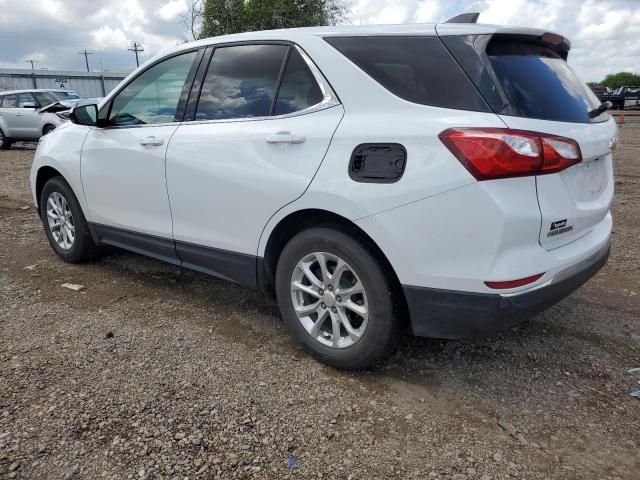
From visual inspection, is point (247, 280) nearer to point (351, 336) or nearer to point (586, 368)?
point (351, 336)

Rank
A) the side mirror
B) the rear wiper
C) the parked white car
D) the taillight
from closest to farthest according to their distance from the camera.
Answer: the taillight, the rear wiper, the side mirror, the parked white car

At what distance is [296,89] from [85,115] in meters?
2.09

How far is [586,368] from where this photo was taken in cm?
304

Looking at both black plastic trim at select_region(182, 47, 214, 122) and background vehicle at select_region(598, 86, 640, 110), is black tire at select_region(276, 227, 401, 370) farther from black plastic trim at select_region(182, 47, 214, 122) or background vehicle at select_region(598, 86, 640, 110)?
background vehicle at select_region(598, 86, 640, 110)

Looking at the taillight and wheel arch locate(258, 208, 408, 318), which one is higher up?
the taillight

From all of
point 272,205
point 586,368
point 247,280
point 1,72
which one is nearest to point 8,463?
point 247,280

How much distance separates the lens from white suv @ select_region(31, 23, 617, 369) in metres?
2.36

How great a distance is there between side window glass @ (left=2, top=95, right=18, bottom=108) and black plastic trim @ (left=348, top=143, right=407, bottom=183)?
608 inches

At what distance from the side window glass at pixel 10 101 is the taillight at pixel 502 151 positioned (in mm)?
15935

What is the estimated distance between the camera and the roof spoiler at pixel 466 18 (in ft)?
9.29

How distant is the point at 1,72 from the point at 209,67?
2684 centimetres

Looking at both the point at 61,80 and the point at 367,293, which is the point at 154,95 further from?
the point at 61,80

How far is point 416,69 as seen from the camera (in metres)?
2.59

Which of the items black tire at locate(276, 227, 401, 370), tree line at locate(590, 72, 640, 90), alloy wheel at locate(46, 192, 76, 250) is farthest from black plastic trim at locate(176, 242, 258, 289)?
tree line at locate(590, 72, 640, 90)
